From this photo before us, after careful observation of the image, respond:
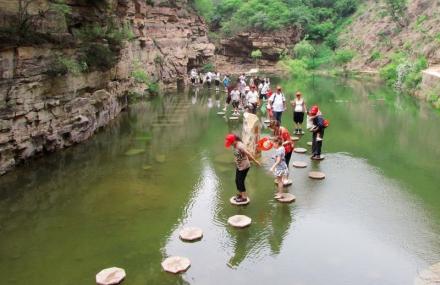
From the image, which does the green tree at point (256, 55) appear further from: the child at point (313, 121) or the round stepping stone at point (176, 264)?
Answer: the round stepping stone at point (176, 264)

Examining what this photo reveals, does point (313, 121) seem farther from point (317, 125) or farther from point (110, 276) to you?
point (110, 276)

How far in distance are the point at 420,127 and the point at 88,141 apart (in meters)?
13.3

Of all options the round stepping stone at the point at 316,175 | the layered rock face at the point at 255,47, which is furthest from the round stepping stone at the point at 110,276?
the layered rock face at the point at 255,47

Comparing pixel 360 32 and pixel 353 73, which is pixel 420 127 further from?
pixel 360 32

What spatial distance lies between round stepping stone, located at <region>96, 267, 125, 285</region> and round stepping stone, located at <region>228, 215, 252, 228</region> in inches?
104

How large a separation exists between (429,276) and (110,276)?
519 centimetres

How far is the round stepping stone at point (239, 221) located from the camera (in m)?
9.28

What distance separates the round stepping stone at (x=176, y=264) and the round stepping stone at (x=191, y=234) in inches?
32.7

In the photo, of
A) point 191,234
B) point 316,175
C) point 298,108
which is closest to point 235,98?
point 298,108

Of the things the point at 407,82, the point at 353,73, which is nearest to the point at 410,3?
the point at 353,73

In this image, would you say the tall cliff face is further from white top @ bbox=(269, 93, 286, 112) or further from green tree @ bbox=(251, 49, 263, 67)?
green tree @ bbox=(251, 49, 263, 67)

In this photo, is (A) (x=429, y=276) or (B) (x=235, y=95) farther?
(B) (x=235, y=95)

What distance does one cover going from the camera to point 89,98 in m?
17.3

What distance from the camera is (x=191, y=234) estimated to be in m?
8.88
